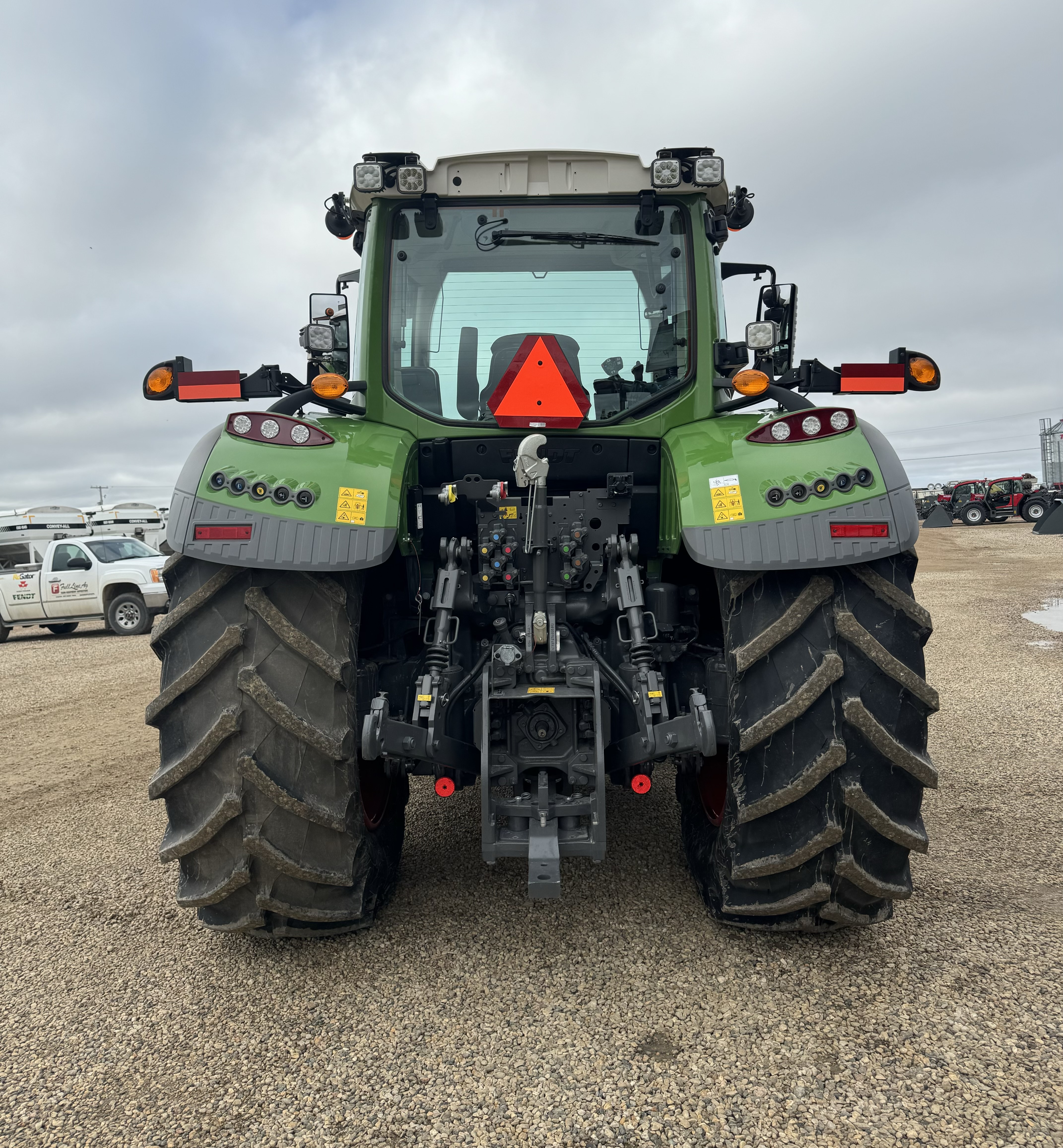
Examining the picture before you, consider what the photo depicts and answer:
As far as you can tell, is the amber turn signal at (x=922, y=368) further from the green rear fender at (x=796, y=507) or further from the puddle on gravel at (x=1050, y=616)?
the puddle on gravel at (x=1050, y=616)

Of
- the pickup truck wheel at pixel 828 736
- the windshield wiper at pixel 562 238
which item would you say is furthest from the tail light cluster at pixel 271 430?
the pickup truck wheel at pixel 828 736

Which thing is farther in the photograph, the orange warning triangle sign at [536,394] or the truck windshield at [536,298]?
the truck windshield at [536,298]

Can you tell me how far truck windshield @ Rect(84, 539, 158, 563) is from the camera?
13.8 m

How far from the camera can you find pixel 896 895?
2326 mm

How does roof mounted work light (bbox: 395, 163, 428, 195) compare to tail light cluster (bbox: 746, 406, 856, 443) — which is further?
roof mounted work light (bbox: 395, 163, 428, 195)

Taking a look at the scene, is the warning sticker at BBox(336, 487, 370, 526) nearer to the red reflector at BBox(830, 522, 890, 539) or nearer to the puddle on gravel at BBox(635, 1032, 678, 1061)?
the red reflector at BBox(830, 522, 890, 539)

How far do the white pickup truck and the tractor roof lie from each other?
12.0 meters

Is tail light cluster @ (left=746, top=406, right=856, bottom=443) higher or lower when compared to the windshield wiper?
lower

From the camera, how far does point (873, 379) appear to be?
2826mm

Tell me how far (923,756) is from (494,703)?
4.27 ft

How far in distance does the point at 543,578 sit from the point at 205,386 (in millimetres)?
1380

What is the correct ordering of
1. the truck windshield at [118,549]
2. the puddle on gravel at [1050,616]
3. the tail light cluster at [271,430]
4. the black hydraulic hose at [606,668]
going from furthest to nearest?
the truck windshield at [118,549]
the puddle on gravel at [1050,616]
the black hydraulic hose at [606,668]
the tail light cluster at [271,430]

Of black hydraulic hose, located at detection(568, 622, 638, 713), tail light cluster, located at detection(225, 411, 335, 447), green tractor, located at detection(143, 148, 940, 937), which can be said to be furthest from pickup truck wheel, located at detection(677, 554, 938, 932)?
tail light cluster, located at detection(225, 411, 335, 447)

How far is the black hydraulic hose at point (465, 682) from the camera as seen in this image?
8.52 ft
